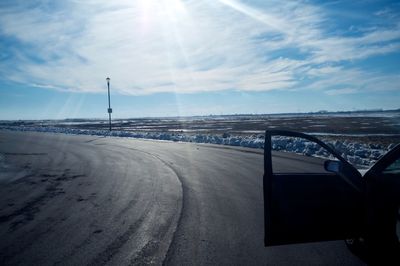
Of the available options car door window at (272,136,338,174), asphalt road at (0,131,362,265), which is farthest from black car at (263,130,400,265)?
Answer: car door window at (272,136,338,174)

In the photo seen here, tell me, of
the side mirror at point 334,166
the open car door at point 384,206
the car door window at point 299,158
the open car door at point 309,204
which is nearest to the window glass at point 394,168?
the open car door at point 384,206

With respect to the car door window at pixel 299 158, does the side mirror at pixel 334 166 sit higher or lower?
higher

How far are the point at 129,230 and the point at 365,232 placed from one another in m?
3.39

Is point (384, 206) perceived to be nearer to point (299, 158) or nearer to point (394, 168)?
point (394, 168)

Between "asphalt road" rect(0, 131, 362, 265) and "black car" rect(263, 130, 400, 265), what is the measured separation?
54 cm

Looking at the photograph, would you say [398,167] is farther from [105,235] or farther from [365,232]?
[105,235]

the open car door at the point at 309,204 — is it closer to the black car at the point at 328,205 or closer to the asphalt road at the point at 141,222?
the black car at the point at 328,205

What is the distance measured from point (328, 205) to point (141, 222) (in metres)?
3.27

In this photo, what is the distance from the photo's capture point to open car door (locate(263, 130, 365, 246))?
4.05 m

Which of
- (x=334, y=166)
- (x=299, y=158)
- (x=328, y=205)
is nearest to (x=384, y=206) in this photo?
(x=328, y=205)

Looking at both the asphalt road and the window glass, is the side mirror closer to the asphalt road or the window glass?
the window glass

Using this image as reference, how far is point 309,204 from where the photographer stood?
4082 millimetres

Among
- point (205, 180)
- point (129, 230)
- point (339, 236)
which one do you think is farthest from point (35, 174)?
point (339, 236)

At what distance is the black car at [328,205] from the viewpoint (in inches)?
158
